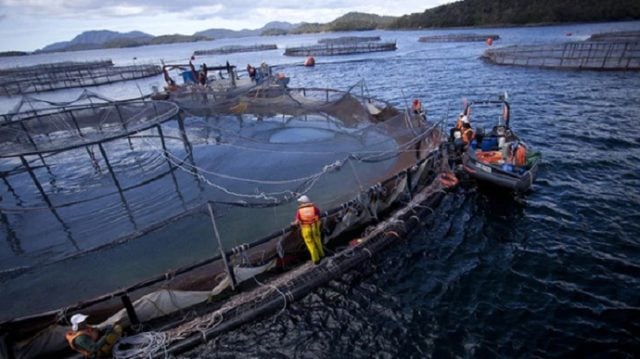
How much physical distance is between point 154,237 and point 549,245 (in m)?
17.2

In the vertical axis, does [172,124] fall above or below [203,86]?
below

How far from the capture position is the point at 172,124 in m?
34.0

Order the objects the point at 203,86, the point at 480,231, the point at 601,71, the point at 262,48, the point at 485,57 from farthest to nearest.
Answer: the point at 262,48
the point at 485,57
the point at 601,71
the point at 203,86
the point at 480,231

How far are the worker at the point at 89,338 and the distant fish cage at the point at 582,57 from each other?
193 ft

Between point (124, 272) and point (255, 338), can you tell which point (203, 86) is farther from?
point (255, 338)

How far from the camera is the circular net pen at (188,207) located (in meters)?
10.2

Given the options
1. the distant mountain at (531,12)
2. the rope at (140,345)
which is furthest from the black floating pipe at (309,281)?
the distant mountain at (531,12)

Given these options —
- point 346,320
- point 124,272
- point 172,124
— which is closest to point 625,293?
point 346,320

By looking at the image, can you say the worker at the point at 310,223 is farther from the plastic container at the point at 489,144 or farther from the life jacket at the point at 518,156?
the plastic container at the point at 489,144

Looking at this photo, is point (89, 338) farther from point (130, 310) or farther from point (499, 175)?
point (499, 175)

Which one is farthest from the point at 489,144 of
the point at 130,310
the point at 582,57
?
the point at 582,57

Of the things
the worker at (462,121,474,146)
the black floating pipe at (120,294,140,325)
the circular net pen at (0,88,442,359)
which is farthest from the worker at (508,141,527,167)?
the black floating pipe at (120,294,140,325)

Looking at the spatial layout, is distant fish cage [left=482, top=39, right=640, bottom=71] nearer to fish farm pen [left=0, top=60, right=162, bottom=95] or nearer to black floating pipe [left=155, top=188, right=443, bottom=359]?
black floating pipe [left=155, top=188, right=443, bottom=359]

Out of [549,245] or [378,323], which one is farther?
[549,245]
